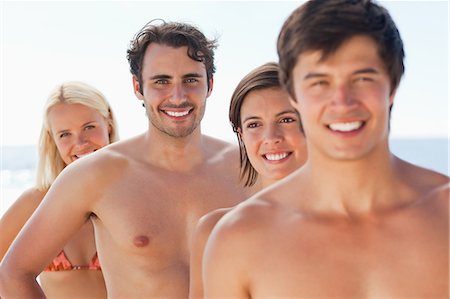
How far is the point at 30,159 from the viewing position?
74.1ft

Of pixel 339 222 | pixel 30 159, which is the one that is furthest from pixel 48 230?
pixel 30 159

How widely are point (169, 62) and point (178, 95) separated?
0.44ft

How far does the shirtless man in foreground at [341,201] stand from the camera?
1.87 meters

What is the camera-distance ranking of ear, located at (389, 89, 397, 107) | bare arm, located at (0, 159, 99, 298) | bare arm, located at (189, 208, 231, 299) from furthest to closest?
bare arm, located at (0, 159, 99, 298)
bare arm, located at (189, 208, 231, 299)
ear, located at (389, 89, 397, 107)

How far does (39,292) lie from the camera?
3.24 metres

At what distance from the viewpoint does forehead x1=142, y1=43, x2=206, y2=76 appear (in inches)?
123

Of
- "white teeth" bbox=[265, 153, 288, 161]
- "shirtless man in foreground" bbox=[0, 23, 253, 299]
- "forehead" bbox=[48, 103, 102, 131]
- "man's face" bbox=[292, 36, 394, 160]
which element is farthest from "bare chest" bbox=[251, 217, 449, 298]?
"forehead" bbox=[48, 103, 102, 131]

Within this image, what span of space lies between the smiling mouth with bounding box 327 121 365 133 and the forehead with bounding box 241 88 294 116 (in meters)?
0.66

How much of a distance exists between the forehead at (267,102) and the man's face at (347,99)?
0.59 meters

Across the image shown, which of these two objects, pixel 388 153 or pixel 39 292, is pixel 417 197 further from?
pixel 39 292

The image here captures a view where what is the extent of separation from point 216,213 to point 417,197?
0.60 meters

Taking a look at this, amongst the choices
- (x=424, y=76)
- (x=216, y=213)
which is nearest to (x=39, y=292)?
(x=216, y=213)

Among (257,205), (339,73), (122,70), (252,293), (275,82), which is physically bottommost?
(252,293)

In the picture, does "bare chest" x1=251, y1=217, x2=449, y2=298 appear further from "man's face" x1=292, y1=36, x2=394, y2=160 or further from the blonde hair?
the blonde hair
